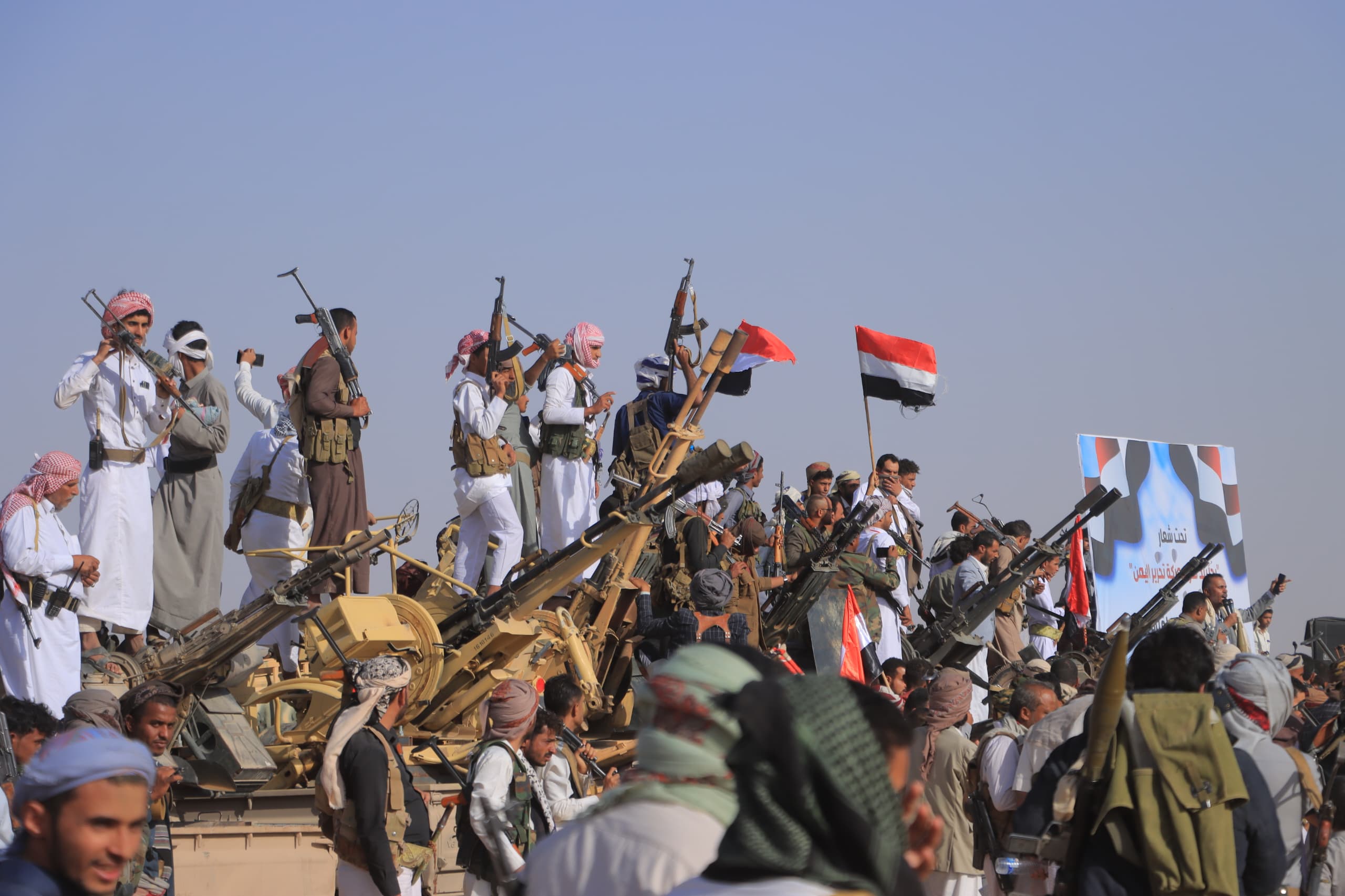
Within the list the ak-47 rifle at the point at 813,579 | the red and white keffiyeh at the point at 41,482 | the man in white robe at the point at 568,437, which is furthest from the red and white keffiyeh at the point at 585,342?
the red and white keffiyeh at the point at 41,482

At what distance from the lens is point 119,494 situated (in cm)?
1002

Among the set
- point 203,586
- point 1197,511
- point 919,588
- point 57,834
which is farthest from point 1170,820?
point 1197,511

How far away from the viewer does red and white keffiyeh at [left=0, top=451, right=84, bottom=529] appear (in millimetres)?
8680

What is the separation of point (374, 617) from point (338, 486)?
204cm

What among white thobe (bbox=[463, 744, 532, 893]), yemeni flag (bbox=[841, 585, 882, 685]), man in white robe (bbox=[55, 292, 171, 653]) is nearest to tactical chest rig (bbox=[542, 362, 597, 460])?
yemeni flag (bbox=[841, 585, 882, 685])

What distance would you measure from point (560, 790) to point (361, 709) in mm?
879

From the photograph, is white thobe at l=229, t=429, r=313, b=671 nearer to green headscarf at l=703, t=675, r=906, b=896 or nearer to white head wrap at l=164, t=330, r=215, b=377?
white head wrap at l=164, t=330, r=215, b=377

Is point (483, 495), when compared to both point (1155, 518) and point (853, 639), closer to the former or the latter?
point (853, 639)

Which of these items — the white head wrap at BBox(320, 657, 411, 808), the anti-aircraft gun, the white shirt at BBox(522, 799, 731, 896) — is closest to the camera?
the white shirt at BBox(522, 799, 731, 896)

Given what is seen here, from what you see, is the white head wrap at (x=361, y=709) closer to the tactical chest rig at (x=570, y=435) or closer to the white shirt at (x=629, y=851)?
the white shirt at (x=629, y=851)

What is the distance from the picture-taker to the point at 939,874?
7590 millimetres

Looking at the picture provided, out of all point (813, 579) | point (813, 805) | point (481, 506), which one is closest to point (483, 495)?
point (481, 506)

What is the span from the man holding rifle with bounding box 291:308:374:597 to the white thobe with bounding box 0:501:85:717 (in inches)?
95.3

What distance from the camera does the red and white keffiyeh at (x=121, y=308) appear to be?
976 centimetres
